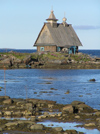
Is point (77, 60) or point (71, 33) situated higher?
point (71, 33)

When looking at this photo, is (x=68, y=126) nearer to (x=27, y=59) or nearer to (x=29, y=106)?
(x=29, y=106)

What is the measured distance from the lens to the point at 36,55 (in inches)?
3799

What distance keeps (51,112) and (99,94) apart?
553 inches

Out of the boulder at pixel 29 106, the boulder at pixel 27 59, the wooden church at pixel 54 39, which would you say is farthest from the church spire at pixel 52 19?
the boulder at pixel 29 106

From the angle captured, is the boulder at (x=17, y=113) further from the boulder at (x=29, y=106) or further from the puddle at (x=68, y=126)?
the puddle at (x=68, y=126)

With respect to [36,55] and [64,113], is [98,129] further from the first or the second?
[36,55]

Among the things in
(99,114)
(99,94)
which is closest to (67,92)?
(99,94)

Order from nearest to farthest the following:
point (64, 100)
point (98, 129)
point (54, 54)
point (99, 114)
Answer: point (98, 129) → point (99, 114) → point (64, 100) → point (54, 54)

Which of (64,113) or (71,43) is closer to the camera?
(64,113)

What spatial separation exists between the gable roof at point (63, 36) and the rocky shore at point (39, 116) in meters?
69.3

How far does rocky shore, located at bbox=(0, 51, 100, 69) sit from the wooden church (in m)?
5.36

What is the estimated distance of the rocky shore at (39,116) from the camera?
23375mm

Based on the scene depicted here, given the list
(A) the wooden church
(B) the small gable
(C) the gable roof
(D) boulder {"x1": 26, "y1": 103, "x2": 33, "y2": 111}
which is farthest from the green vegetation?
(D) boulder {"x1": 26, "y1": 103, "x2": 33, "y2": 111}

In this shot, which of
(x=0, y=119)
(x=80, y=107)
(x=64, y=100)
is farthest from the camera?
(x=64, y=100)
